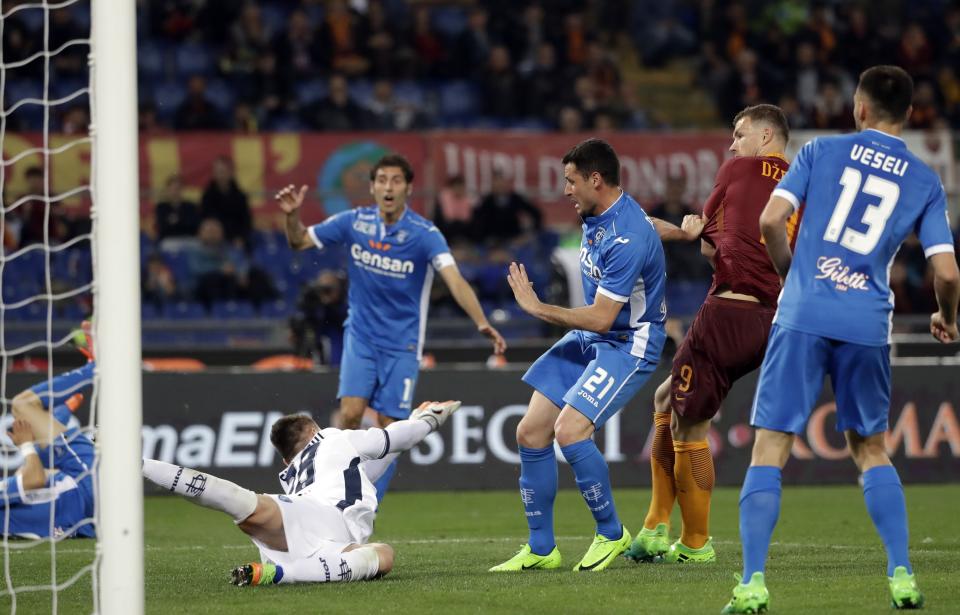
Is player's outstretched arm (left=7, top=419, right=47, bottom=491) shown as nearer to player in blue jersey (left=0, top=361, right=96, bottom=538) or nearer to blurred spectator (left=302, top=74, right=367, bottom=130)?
player in blue jersey (left=0, top=361, right=96, bottom=538)

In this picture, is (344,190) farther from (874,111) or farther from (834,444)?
(874,111)

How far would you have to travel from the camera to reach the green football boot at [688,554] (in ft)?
25.4

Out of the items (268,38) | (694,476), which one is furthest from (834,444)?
(268,38)

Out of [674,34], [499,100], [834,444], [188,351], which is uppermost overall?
[674,34]

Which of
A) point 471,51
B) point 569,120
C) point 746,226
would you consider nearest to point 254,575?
point 746,226

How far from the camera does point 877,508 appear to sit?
19.0 ft

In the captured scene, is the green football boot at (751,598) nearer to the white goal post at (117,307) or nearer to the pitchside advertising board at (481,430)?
the white goal post at (117,307)

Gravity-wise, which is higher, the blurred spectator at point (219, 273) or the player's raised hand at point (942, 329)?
the blurred spectator at point (219, 273)

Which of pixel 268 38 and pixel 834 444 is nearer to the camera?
pixel 834 444

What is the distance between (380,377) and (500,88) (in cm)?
1088

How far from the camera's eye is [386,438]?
23.9 feet

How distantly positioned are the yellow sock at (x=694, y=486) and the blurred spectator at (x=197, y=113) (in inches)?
460

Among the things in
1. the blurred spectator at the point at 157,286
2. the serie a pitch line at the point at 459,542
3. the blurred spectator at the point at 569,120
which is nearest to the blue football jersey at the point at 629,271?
the serie a pitch line at the point at 459,542

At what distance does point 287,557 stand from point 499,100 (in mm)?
13819
